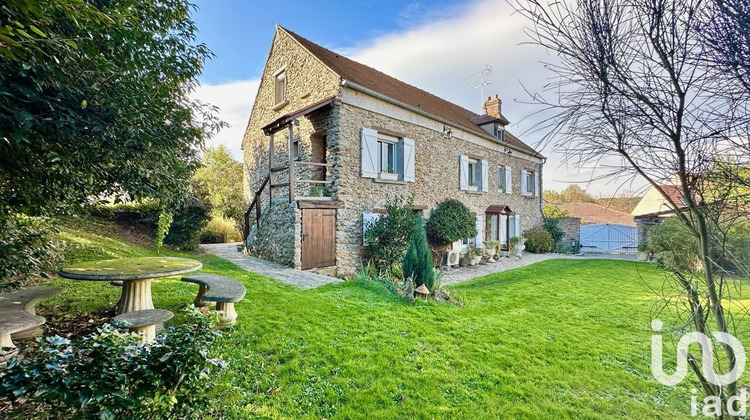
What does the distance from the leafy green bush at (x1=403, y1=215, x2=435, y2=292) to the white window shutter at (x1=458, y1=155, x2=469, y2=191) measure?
694 centimetres

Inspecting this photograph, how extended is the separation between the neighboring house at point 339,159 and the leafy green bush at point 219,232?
2.28 metres

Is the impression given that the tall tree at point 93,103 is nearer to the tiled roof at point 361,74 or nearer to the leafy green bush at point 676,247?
the leafy green bush at point 676,247

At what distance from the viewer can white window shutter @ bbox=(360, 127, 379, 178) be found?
31.4 feet

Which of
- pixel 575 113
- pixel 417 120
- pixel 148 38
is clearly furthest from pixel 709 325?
pixel 417 120

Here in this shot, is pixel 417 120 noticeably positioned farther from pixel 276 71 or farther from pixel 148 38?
pixel 148 38

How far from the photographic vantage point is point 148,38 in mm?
2939

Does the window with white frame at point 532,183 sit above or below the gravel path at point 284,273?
above

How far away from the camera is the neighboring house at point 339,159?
8859 millimetres

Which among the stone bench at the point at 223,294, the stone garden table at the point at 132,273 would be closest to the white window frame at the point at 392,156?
the stone bench at the point at 223,294

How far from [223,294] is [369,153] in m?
6.82

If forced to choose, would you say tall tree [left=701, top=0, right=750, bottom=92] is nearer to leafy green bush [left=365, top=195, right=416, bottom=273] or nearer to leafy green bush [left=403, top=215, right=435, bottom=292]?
leafy green bush [left=403, top=215, right=435, bottom=292]

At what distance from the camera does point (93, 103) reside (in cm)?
261

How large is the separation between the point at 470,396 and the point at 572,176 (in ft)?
7.28

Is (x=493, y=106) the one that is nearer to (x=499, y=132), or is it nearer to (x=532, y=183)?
(x=499, y=132)
